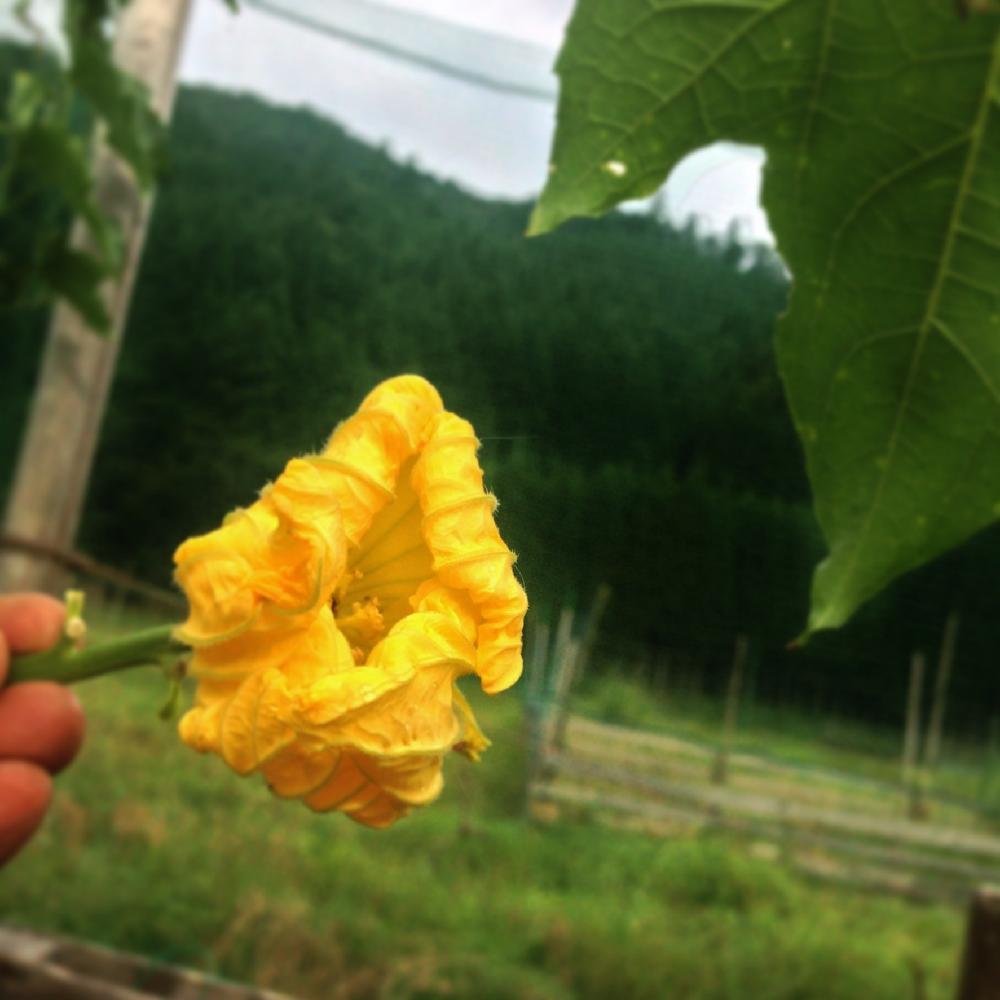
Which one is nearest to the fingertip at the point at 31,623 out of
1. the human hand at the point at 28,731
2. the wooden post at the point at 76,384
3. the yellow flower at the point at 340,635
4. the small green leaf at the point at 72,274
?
the human hand at the point at 28,731

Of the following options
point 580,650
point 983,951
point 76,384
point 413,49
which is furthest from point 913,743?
point 76,384

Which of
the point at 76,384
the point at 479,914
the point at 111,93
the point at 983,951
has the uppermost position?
the point at 111,93

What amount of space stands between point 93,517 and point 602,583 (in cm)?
101

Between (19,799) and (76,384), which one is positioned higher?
(76,384)

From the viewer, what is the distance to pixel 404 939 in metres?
0.98

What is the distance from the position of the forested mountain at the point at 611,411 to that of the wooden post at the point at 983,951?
0.78 feet

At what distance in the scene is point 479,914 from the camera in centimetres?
99

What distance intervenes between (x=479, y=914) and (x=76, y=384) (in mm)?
557

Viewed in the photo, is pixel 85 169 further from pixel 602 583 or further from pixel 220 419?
pixel 602 583

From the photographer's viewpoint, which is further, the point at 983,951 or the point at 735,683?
the point at 983,951

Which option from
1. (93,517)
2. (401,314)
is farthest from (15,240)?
(401,314)

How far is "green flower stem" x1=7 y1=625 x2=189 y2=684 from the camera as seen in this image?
18cm

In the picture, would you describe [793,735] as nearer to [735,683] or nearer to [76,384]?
[735,683]

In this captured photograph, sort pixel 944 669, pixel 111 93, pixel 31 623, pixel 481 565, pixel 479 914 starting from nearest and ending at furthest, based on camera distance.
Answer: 1. pixel 481 565
2. pixel 31 623
3. pixel 944 669
4. pixel 111 93
5. pixel 479 914
